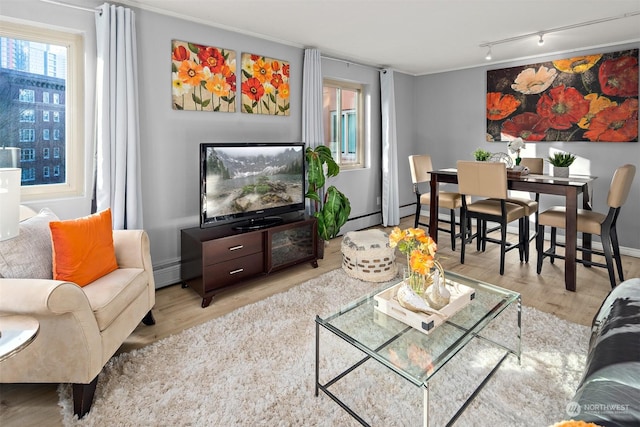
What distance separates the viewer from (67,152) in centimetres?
286

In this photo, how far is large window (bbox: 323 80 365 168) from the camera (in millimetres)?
5020

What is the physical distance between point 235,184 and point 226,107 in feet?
2.77

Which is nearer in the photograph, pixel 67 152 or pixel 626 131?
pixel 67 152

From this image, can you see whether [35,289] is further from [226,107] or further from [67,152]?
[226,107]

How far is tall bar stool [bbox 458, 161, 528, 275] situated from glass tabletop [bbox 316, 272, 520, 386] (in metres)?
1.65

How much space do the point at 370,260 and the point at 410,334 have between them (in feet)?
5.41

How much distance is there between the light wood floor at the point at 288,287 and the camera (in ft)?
5.95

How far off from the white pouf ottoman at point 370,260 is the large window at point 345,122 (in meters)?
1.96

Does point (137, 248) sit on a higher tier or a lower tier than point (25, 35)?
lower

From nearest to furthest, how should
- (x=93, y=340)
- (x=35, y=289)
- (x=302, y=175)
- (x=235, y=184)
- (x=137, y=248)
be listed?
(x=35, y=289), (x=93, y=340), (x=137, y=248), (x=235, y=184), (x=302, y=175)

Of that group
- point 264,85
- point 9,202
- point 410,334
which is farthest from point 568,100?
point 9,202

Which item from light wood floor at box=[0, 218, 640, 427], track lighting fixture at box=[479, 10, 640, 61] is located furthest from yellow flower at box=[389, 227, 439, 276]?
track lighting fixture at box=[479, 10, 640, 61]

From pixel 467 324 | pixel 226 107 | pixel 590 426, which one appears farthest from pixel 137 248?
pixel 590 426

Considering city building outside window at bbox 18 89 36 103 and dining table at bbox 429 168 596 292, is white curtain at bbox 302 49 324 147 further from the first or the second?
city building outside window at bbox 18 89 36 103
